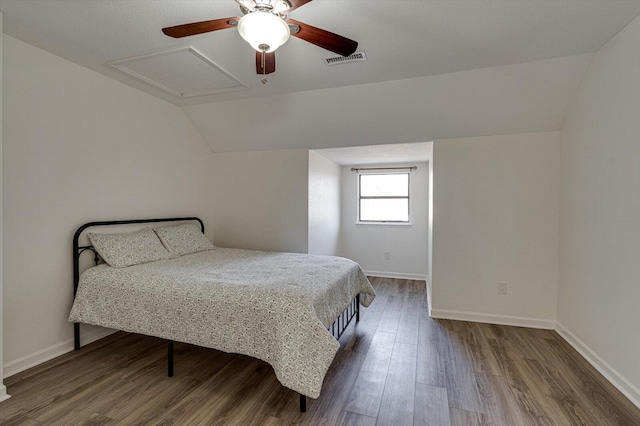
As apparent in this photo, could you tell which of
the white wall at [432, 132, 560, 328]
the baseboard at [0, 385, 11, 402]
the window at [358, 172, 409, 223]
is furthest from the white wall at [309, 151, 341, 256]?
the baseboard at [0, 385, 11, 402]

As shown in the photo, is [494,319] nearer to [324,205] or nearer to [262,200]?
[324,205]

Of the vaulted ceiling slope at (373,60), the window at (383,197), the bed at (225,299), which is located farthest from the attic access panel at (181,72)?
the window at (383,197)

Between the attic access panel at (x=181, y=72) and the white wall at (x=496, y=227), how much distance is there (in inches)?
96.9

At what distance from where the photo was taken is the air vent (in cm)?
237

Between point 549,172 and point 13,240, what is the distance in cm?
478

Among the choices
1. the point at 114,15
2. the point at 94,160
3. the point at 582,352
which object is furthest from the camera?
the point at 94,160

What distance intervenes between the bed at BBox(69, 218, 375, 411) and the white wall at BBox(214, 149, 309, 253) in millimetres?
978

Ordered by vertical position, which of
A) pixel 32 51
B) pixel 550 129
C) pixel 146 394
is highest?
pixel 32 51

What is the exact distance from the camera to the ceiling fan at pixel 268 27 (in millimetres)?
1423

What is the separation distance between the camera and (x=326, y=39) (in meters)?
1.63

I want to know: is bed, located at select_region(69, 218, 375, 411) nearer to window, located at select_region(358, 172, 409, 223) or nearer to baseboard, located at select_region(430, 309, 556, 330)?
baseboard, located at select_region(430, 309, 556, 330)

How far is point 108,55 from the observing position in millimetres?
2432

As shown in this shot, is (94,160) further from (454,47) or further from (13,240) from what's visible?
(454,47)

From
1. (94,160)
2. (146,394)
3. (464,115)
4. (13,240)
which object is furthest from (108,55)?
(464,115)
